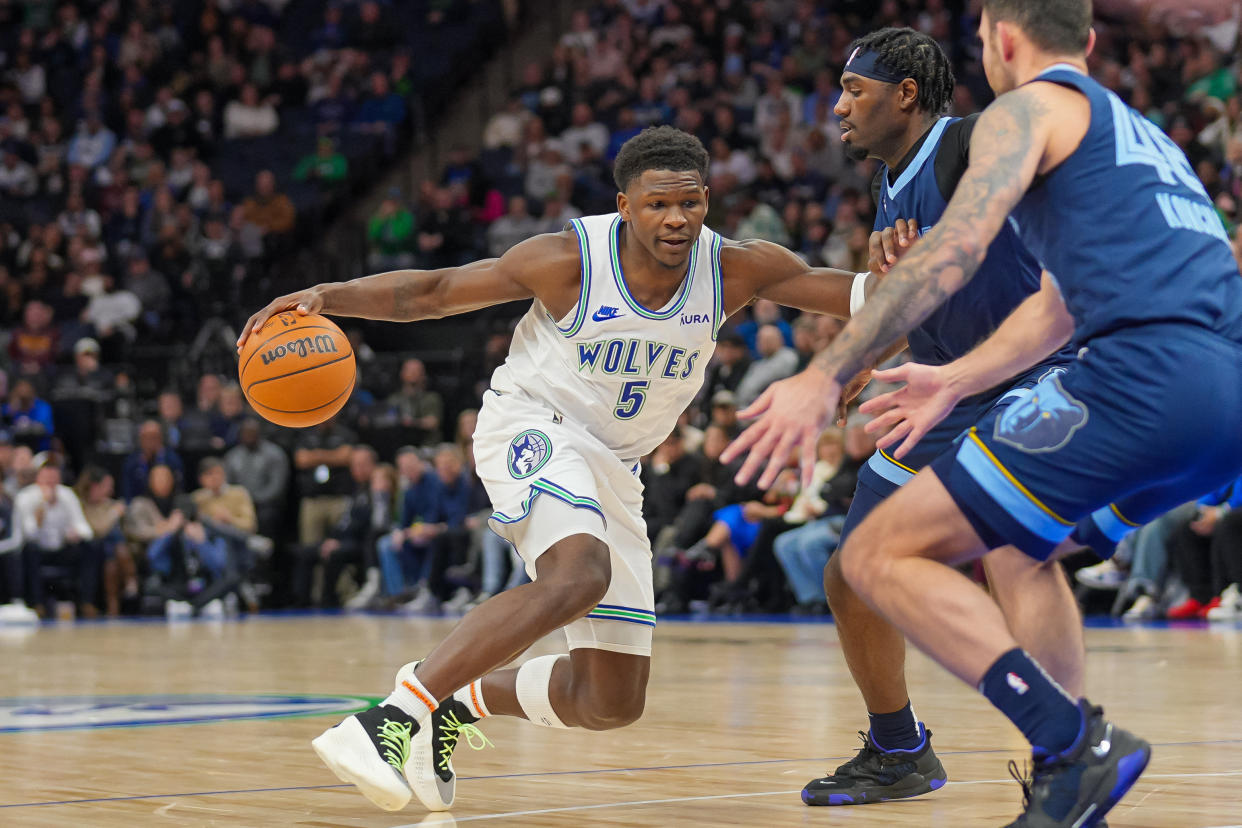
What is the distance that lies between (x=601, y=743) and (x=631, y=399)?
4.80 feet

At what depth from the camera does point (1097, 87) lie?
334 centimetres

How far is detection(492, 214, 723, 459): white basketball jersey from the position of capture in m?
4.79

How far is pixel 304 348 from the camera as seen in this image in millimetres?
4980

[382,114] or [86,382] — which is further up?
[382,114]

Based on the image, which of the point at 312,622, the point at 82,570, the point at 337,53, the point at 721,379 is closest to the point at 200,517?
the point at 82,570

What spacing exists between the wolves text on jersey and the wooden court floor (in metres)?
1.20

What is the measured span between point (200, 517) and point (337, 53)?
29.6ft

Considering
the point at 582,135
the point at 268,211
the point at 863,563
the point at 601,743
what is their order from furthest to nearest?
the point at 268,211, the point at 582,135, the point at 601,743, the point at 863,563

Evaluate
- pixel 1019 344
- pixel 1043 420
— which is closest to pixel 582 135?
pixel 1019 344

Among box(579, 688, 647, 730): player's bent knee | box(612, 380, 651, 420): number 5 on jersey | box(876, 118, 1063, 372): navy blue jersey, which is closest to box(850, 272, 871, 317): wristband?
box(876, 118, 1063, 372): navy blue jersey

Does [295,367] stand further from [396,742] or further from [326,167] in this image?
[326,167]

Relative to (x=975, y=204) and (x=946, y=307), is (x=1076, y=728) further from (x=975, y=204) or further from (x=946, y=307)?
(x=946, y=307)

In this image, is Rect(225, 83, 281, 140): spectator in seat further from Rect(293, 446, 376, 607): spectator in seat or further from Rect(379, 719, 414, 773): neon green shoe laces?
Rect(379, 719, 414, 773): neon green shoe laces

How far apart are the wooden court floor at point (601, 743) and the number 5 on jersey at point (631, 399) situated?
3.53 feet
